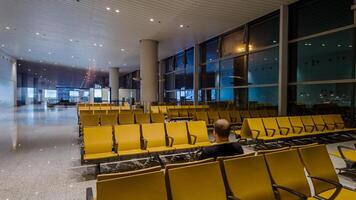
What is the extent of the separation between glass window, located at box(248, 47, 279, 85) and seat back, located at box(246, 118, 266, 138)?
14.4ft

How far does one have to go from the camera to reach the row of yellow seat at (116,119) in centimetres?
627

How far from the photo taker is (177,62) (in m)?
19.3

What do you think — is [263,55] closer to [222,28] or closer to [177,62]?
[222,28]

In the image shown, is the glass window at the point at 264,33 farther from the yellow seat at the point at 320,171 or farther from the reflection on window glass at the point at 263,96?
the yellow seat at the point at 320,171

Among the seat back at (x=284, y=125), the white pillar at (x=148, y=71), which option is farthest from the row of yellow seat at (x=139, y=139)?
the white pillar at (x=148, y=71)

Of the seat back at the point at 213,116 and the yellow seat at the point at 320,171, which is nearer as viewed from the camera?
the yellow seat at the point at 320,171

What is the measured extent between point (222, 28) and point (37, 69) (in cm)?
2961

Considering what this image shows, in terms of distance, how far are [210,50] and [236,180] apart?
43.3ft

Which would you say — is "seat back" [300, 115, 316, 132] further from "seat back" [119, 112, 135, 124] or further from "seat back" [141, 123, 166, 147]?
"seat back" [119, 112, 135, 124]

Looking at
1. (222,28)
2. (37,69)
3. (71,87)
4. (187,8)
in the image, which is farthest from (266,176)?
(71,87)

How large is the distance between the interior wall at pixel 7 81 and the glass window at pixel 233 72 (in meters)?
19.2

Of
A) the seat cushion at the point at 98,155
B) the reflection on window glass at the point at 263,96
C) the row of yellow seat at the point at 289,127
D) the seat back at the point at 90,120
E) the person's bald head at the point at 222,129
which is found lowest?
the seat cushion at the point at 98,155

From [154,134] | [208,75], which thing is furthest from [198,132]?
[208,75]

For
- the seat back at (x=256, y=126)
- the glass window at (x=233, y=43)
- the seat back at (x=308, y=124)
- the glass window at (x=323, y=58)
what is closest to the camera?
the seat back at (x=256, y=126)
